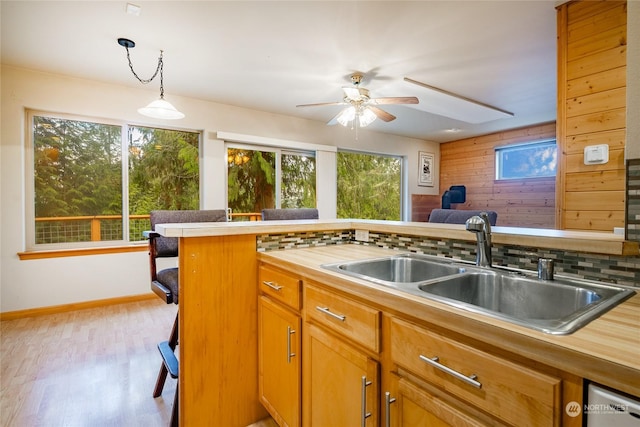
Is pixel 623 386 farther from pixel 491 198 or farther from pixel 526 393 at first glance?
pixel 491 198

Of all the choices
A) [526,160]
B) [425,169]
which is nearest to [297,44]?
[425,169]

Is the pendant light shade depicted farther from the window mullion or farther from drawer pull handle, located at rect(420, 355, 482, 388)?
drawer pull handle, located at rect(420, 355, 482, 388)

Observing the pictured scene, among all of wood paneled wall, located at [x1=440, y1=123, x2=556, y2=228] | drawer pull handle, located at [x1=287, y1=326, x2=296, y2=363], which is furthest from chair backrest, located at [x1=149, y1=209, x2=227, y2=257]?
wood paneled wall, located at [x1=440, y1=123, x2=556, y2=228]

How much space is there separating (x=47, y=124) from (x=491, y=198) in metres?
6.58

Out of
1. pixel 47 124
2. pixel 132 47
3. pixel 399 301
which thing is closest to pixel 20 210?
pixel 47 124

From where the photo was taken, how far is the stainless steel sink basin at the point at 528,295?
74 centimetres

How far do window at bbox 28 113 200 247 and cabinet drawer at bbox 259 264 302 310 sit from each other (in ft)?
9.30

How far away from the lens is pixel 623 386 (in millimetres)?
496

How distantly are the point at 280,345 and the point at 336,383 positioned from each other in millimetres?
A: 386

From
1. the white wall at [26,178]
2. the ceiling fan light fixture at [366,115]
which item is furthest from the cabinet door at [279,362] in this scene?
the white wall at [26,178]

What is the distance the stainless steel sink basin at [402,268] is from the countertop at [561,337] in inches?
15.0

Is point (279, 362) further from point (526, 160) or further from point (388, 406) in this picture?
point (526, 160)

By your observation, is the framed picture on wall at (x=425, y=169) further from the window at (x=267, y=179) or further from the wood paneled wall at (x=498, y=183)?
the window at (x=267, y=179)

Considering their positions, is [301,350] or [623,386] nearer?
[623,386]
